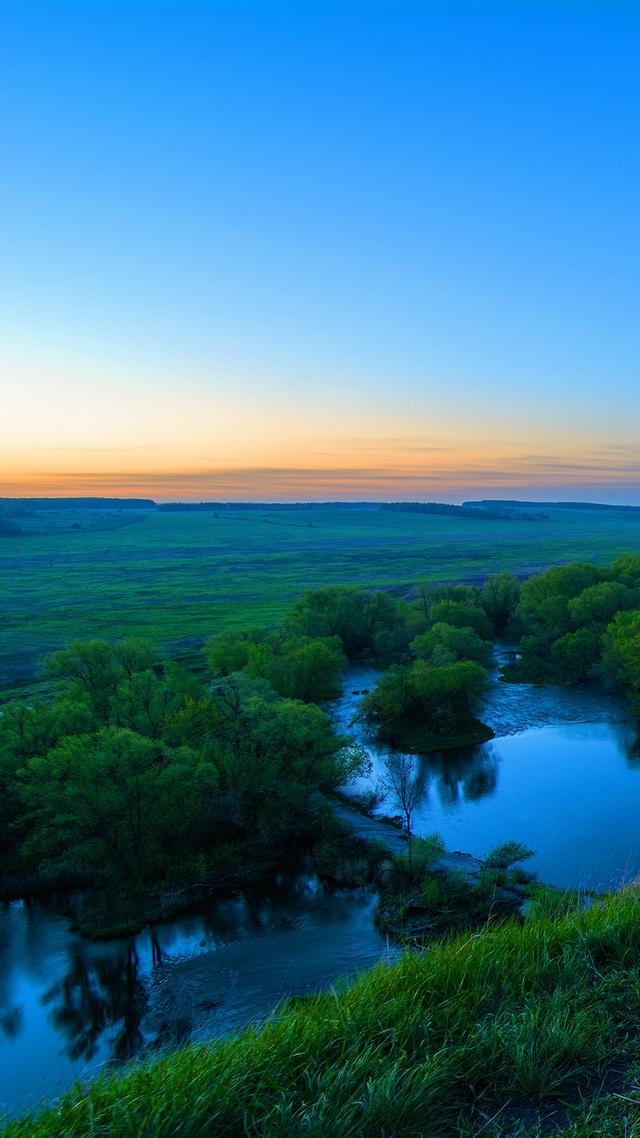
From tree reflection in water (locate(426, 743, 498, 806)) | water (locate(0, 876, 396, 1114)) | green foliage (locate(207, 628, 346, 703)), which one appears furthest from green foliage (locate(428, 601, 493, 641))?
water (locate(0, 876, 396, 1114))

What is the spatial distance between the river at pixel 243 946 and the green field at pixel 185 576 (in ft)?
114

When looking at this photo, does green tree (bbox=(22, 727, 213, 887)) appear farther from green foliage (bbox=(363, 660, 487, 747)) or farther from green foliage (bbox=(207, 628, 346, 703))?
green foliage (bbox=(363, 660, 487, 747))

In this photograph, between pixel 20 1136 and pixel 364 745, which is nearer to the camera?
pixel 20 1136

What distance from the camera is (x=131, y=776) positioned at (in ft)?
82.8

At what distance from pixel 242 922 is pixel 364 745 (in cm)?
1899

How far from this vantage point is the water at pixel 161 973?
1808cm

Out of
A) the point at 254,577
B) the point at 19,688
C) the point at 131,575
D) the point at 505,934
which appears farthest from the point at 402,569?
the point at 505,934

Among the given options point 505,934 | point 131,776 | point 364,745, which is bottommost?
point 364,745

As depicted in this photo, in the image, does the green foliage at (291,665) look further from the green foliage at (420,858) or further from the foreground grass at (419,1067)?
the foreground grass at (419,1067)

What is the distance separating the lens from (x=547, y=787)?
3319 cm

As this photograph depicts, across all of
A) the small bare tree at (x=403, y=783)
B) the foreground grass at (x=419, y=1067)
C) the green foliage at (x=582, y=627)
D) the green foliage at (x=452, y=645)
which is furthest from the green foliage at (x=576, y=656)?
the foreground grass at (x=419, y=1067)

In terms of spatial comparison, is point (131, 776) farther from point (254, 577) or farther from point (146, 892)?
point (254, 577)

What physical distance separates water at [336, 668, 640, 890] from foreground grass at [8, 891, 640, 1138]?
15725 mm

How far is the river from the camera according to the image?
18.3 m
